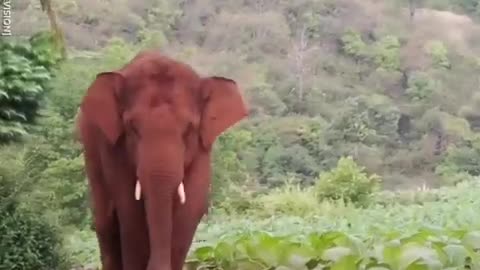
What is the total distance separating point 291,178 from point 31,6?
1.48m

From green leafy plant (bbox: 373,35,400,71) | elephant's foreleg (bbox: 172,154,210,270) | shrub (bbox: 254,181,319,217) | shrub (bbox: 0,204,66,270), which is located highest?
elephant's foreleg (bbox: 172,154,210,270)

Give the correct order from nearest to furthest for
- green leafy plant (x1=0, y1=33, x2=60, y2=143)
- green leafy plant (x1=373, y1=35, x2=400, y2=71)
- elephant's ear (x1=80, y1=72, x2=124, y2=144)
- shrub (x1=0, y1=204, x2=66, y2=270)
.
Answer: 1. elephant's ear (x1=80, y1=72, x2=124, y2=144)
2. shrub (x1=0, y1=204, x2=66, y2=270)
3. green leafy plant (x1=0, y1=33, x2=60, y2=143)
4. green leafy plant (x1=373, y1=35, x2=400, y2=71)

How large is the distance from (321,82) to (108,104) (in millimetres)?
2634

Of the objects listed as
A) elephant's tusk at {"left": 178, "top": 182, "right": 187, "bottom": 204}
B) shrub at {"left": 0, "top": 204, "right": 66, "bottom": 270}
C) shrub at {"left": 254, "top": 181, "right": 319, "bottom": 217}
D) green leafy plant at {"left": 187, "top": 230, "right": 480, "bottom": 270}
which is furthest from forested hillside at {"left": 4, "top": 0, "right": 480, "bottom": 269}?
elephant's tusk at {"left": 178, "top": 182, "right": 187, "bottom": 204}

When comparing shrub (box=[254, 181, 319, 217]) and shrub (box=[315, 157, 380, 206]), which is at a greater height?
shrub (box=[315, 157, 380, 206])

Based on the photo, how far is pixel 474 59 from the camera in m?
5.46

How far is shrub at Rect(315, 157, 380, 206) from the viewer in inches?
200

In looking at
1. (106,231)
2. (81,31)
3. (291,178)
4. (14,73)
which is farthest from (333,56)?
(106,231)

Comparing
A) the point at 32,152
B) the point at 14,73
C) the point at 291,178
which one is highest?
the point at 14,73

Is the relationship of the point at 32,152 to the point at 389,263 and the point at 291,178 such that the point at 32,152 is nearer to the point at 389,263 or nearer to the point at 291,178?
the point at 291,178

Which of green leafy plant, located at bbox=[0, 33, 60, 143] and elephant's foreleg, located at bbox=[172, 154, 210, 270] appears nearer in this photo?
elephant's foreleg, located at bbox=[172, 154, 210, 270]
